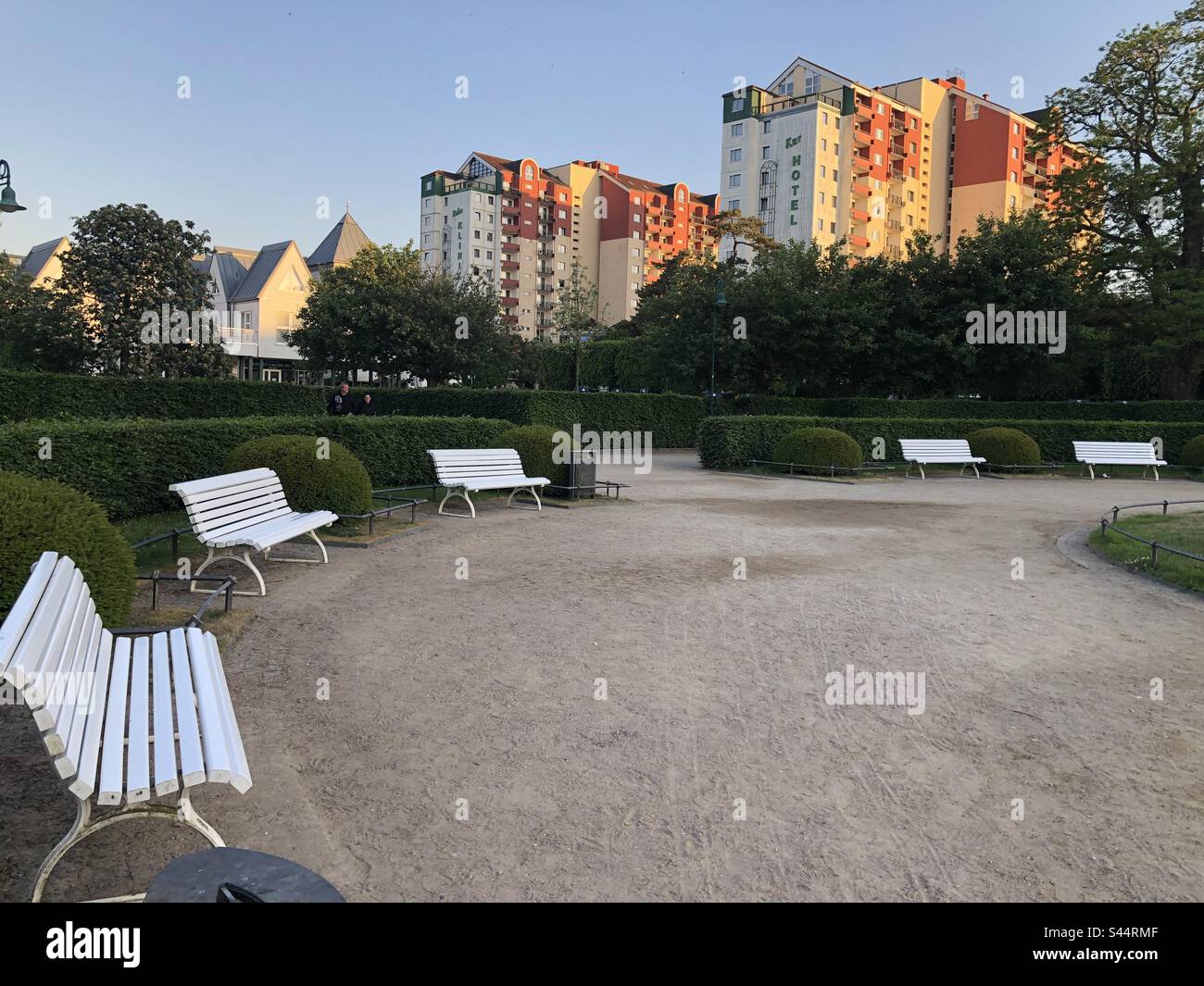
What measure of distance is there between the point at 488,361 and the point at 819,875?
41.4 metres

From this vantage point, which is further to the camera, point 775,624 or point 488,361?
point 488,361

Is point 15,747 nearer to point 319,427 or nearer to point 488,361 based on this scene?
point 319,427

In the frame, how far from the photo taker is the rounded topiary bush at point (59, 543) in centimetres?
554

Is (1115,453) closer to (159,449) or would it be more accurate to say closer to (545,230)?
(159,449)

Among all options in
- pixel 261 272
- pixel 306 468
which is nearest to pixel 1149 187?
pixel 306 468

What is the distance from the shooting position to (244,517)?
328 inches

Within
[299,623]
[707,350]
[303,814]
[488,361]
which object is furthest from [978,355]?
[303,814]

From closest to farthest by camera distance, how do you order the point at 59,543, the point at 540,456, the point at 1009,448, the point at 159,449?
the point at 59,543 < the point at 159,449 < the point at 540,456 < the point at 1009,448

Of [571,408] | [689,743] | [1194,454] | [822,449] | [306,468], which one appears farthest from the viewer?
[571,408]

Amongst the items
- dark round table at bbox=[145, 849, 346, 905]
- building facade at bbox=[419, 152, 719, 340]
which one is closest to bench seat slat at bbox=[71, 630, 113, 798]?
dark round table at bbox=[145, 849, 346, 905]

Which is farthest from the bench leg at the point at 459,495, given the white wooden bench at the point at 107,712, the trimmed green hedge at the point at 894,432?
the trimmed green hedge at the point at 894,432

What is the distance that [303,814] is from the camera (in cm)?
370

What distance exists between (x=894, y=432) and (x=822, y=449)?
4.45 metres
